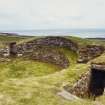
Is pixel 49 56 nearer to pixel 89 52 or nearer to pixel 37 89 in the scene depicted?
pixel 89 52

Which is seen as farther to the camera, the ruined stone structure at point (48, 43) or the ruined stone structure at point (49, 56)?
the ruined stone structure at point (48, 43)

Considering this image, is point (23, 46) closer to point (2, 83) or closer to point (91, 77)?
point (91, 77)

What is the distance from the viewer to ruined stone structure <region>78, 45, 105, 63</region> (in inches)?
1312

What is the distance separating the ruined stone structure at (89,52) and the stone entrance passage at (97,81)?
648cm

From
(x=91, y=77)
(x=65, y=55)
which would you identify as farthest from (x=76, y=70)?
(x=65, y=55)

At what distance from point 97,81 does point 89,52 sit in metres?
7.69

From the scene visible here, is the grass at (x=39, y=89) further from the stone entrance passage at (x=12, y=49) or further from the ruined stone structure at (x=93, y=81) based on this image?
the stone entrance passage at (x=12, y=49)

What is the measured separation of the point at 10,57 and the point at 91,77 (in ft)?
44.7

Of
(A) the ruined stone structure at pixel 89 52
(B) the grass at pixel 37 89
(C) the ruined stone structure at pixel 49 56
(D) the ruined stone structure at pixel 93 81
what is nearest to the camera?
(B) the grass at pixel 37 89

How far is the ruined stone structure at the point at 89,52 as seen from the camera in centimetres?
3331

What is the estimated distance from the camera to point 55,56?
119 feet

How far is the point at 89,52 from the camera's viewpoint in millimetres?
33812

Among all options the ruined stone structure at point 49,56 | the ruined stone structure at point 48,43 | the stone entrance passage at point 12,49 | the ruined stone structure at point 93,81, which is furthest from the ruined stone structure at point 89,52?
the stone entrance passage at point 12,49

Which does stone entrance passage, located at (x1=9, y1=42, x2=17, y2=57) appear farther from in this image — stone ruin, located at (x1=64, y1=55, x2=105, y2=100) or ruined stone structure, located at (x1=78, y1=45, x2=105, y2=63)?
stone ruin, located at (x1=64, y1=55, x2=105, y2=100)
